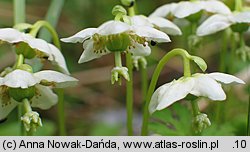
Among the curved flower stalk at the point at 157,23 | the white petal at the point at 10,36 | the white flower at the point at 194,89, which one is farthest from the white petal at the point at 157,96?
the white petal at the point at 10,36

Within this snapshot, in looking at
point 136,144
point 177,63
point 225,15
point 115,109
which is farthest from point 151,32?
point 177,63

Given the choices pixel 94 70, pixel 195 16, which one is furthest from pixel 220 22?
pixel 94 70

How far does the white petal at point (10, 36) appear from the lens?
123 centimetres

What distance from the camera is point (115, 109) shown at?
105 inches

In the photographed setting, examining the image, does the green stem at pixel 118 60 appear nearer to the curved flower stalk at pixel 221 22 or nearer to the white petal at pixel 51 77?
the white petal at pixel 51 77

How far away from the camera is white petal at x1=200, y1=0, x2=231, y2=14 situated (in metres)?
1.45

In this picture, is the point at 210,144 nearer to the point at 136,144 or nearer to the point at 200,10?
the point at 136,144

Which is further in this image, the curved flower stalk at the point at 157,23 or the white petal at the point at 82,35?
the curved flower stalk at the point at 157,23

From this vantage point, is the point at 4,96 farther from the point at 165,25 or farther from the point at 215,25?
the point at 215,25

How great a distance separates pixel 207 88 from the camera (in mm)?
1116

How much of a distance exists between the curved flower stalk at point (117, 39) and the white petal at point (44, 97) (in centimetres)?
15

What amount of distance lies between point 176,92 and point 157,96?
62mm

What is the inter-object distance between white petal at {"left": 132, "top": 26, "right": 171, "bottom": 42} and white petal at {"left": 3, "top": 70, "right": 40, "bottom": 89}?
247 mm

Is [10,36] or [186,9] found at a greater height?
[186,9]
